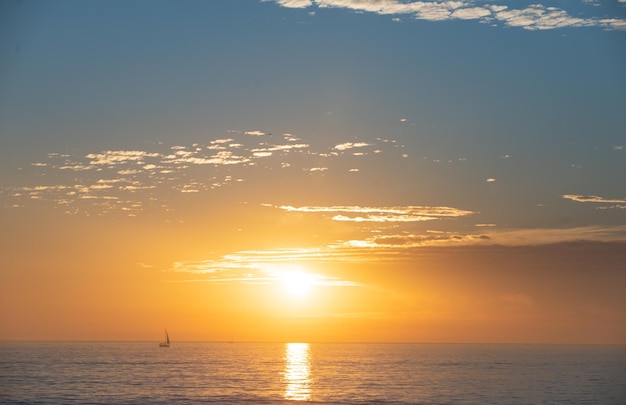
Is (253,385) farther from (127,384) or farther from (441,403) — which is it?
(441,403)

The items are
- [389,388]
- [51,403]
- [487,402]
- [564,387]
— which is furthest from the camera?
[564,387]

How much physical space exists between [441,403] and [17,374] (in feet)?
349

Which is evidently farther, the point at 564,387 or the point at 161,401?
the point at 564,387

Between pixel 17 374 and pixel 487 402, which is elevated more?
pixel 17 374

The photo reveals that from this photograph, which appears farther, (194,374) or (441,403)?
(194,374)

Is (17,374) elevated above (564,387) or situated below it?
above

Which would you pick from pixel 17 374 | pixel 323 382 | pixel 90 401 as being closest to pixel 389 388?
pixel 323 382

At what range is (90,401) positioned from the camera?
4343 inches

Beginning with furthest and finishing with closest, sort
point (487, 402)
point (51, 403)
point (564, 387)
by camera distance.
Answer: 1. point (564, 387)
2. point (487, 402)
3. point (51, 403)

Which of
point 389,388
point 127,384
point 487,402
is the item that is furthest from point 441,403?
point 127,384

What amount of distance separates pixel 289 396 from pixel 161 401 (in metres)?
20.3

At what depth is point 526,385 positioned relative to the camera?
497 ft

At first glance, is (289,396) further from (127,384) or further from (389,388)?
(127,384)

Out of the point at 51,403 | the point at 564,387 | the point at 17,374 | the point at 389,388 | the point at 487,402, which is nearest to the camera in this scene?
the point at 51,403
